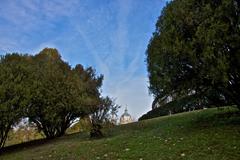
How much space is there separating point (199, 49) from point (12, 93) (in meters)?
9.90

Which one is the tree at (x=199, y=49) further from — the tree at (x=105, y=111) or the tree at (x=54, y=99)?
the tree at (x=105, y=111)

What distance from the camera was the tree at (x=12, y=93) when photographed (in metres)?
18.1

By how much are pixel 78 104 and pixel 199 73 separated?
1109cm

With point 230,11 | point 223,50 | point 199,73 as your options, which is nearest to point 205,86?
point 199,73

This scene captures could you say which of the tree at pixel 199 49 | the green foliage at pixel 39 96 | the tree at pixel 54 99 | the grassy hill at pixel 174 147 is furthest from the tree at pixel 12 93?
the tree at pixel 199 49

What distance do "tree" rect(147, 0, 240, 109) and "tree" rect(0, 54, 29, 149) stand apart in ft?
23.7

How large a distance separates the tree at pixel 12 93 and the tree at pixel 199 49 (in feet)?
23.7

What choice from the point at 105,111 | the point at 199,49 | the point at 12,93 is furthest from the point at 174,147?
the point at 105,111

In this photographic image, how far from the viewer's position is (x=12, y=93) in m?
18.6

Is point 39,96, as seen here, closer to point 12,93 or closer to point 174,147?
point 12,93

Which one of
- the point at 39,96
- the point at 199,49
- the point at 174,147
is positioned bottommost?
the point at 174,147

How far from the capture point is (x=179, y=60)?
13922mm

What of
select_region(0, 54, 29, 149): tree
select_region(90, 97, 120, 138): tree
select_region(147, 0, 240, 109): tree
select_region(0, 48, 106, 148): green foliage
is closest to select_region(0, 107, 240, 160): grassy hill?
select_region(147, 0, 240, 109): tree

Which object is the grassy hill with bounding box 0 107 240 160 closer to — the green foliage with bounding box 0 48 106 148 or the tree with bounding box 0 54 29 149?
the tree with bounding box 0 54 29 149
